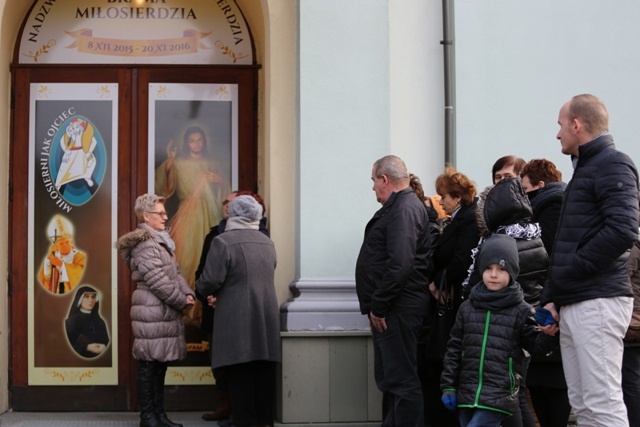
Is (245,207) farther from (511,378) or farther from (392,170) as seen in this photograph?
(511,378)

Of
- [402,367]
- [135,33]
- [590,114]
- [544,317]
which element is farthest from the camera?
[135,33]

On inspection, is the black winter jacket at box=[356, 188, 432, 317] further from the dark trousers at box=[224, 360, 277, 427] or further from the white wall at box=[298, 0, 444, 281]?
the dark trousers at box=[224, 360, 277, 427]

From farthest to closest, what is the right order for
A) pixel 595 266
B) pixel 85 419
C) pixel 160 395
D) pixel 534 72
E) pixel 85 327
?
1. pixel 85 327
2. pixel 534 72
3. pixel 85 419
4. pixel 160 395
5. pixel 595 266

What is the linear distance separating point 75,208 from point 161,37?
5.08ft

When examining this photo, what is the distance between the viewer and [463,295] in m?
7.07

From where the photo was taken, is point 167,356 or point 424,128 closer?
point 167,356

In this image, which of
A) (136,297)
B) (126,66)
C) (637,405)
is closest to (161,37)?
(126,66)

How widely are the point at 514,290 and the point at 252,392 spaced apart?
2404mm

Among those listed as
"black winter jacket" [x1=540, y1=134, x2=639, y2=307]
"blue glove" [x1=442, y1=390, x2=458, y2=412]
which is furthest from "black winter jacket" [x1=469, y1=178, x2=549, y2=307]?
"black winter jacket" [x1=540, y1=134, x2=639, y2=307]

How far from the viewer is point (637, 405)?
6.07 metres

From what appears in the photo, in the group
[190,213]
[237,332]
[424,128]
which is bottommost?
[237,332]

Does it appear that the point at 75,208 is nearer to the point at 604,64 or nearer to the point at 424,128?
the point at 424,128

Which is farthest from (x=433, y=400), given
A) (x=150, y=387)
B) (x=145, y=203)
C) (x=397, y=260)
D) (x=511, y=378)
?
(x=145, y=203)

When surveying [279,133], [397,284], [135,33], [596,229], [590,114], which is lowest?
[397,284]
